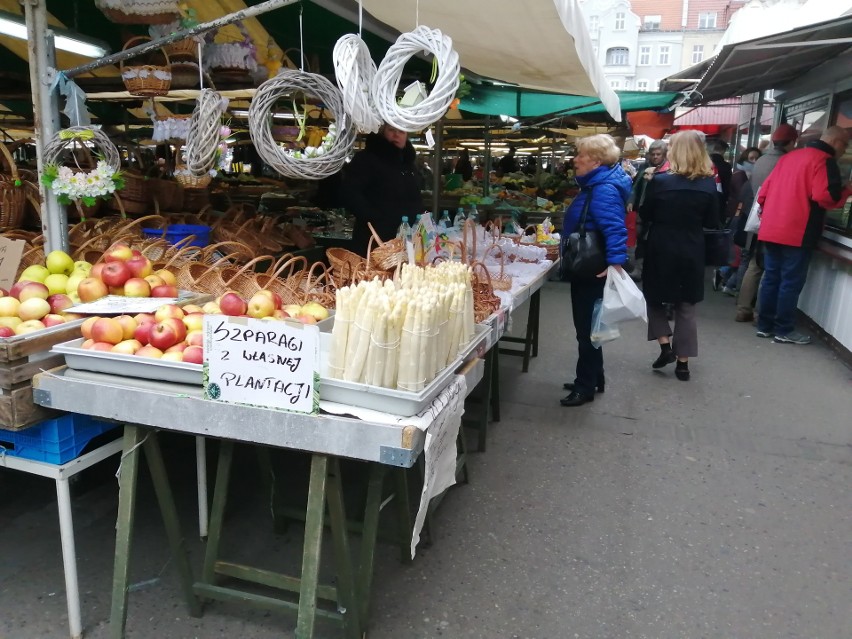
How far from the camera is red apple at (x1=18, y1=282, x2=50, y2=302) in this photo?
2486 millimetres

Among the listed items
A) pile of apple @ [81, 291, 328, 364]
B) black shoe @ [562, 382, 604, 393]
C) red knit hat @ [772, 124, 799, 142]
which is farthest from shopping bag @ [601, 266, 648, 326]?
red knit hat @ [772, 124, 799, 142]

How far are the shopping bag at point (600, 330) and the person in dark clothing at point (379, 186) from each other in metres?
1.46

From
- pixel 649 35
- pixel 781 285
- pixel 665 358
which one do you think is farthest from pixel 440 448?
pixel 649 35

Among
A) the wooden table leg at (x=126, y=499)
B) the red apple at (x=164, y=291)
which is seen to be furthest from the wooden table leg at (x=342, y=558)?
the red apple at (x=164, y=291)

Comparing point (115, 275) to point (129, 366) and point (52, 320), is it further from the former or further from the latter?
point (129, 366)

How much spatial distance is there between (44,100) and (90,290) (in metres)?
0.96

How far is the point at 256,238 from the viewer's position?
486 centimetres

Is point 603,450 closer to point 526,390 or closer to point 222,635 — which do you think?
point 526,390

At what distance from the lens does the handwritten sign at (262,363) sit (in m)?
1.84

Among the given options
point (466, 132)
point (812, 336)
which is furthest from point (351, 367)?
point (466, 132)

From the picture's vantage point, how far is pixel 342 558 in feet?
7.10

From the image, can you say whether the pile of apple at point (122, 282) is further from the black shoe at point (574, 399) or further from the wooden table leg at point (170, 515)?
the black shoe at point (574, 399)

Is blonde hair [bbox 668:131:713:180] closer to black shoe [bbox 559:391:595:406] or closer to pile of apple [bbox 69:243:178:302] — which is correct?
black shoe [bbox 559:391:595:406]

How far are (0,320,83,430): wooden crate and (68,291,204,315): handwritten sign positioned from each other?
0.72 ft
